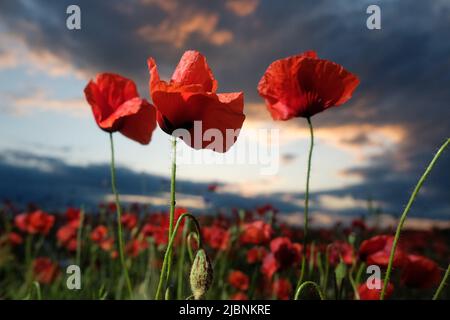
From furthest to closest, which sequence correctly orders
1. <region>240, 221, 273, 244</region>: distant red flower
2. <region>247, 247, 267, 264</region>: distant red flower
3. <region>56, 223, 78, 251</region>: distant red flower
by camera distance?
<region>56, 223, 78, 251</region>: distant red flower, <region>247, 247, 267, 264</region>: distant red flower, <region>240, 221, 273, 244</region>: distant red flower

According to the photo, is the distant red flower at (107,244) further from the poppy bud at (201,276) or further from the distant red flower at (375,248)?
the poppy bud at (201,276)

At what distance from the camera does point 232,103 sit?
0.90 m

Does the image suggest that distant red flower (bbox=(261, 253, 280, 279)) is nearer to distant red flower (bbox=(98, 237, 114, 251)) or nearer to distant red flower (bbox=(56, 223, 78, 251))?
distant red flower (bbox=(98, 237, 114, 251))

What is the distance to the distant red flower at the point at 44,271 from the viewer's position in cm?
336

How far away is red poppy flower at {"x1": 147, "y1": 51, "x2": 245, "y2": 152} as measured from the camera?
91cm

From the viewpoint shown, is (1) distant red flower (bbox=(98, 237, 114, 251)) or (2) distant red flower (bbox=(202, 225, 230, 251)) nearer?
(2) distant red flower (bbox=(202, 225, 230, 251))

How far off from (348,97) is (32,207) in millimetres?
5128

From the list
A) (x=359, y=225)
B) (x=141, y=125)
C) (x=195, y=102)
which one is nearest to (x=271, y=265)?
(x=141, y=125)

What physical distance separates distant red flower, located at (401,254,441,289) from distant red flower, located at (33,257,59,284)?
8.05 feet

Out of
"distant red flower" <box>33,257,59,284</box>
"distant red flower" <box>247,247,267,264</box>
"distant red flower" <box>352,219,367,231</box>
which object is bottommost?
"distant red flower" <box>33,257,59,284</box>

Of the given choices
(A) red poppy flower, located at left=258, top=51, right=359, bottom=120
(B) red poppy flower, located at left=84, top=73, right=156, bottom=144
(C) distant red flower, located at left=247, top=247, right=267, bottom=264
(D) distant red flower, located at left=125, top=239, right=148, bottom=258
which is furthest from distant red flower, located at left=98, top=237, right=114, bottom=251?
(A) red poppy flower, located at left=258, top=51, right=359, bottom=120

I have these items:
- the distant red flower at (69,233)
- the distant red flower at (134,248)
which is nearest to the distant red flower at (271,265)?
the distant red flower at (134,248)
